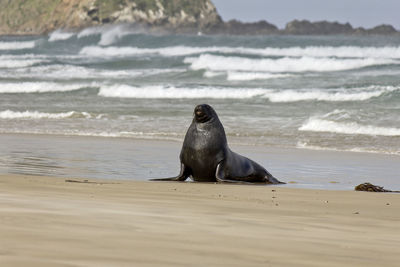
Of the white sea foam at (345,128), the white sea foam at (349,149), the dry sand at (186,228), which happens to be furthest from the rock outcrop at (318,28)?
the dry sand at (186,228)

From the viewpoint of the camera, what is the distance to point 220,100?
77.5ft

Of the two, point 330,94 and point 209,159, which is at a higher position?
point 330,94

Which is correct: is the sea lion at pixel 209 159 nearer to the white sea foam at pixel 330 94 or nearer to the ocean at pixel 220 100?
the ocean at pixel 220 100

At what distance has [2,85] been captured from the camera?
92.3 ft

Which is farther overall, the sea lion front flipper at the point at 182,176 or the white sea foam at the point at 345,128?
the white sea foam at the point at 345,128

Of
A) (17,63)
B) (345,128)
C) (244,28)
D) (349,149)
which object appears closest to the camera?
(349,149)

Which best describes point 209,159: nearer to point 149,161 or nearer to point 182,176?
point 182,176

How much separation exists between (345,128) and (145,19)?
91609 mm

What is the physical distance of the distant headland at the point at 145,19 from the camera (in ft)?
337

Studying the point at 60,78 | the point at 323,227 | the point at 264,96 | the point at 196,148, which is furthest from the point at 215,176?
the point at 60,78

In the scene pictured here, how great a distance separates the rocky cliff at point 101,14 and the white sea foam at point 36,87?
2807 inches

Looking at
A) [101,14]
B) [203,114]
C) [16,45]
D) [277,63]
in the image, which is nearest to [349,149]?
[203,114]

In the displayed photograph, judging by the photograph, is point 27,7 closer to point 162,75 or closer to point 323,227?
point 162,75

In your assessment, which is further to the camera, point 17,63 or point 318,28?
point 318,28
